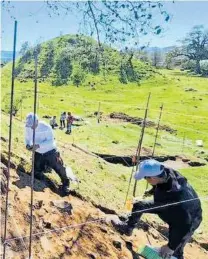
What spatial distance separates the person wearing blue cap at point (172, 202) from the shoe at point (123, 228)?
514 mm

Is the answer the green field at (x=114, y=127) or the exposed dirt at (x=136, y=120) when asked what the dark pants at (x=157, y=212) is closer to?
the green field at (x=114, y=127)

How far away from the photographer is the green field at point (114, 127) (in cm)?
920

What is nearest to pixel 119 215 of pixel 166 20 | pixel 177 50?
pixel 166 20

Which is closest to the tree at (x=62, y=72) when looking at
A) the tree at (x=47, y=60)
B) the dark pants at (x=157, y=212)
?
the tree at (x=47, y=60)

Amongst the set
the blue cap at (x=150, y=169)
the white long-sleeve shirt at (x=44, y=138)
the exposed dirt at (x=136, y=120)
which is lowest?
the exposed dirt at (x=136, y=120)

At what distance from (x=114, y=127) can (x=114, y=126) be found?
0.52m

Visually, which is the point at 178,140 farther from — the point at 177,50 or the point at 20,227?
the point at 177,50

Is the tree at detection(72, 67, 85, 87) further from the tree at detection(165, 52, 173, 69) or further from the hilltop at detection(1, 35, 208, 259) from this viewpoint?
the tree at detection(165, 52, 173, 69)

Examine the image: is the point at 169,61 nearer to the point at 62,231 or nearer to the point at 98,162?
the point at 98,162

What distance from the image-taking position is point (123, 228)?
19.5ft

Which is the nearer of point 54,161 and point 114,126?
point 54,161

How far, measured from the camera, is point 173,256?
543 centimetres

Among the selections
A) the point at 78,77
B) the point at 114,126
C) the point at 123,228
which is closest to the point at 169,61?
the point at 78,77

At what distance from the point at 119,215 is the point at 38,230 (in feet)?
5.63
